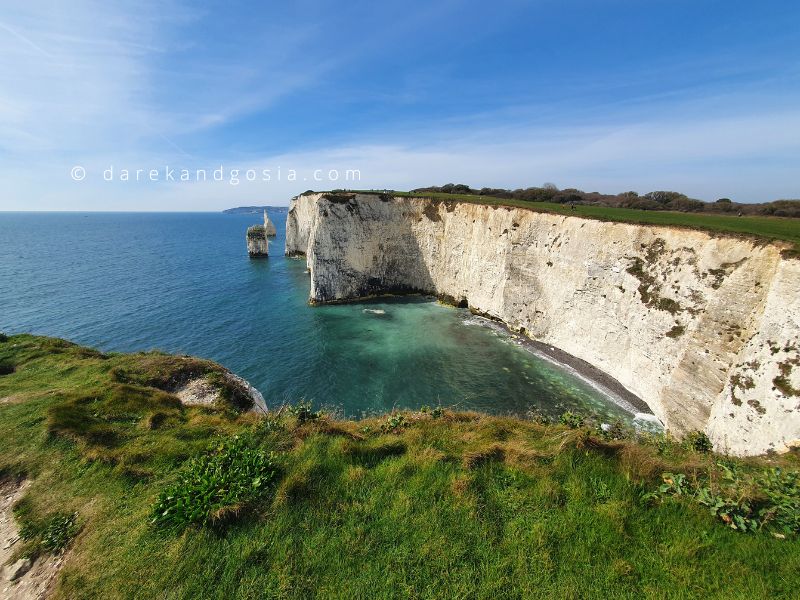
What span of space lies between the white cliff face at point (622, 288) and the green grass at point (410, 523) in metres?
10.9

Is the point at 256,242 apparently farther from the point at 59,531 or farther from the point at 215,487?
the point at 215,487

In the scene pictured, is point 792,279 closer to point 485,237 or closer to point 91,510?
point 485,237

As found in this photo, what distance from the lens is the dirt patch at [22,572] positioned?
271 inches

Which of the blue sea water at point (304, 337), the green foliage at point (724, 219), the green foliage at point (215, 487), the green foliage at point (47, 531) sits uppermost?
the green foliage at point (724, 219)

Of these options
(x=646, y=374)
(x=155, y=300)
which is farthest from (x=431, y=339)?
(x=155, y=300)

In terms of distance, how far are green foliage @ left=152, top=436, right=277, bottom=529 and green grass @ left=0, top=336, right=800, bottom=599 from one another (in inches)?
6.7

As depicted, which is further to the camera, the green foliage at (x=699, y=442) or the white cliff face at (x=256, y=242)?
the white cliff face at (x=256, y=242)

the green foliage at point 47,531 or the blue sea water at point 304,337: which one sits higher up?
the green foliage at point 47,531

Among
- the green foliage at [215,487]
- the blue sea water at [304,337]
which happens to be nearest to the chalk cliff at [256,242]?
the blue sea water at [304,337]

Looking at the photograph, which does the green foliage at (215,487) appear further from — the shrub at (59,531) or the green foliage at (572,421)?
the green foliage at (572,421)

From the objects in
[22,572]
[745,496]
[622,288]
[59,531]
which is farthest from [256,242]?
[745,496]

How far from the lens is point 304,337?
37.1 metres

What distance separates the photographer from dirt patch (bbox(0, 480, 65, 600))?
6.89 metres

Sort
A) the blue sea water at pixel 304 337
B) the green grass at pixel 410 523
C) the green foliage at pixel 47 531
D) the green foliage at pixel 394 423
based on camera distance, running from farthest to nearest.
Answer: the blue sea water at pixel 304 337 → the green foliage at pixel 394 423 → the green foliage at pixel 47 531 → the green grass at pixel 410 523
